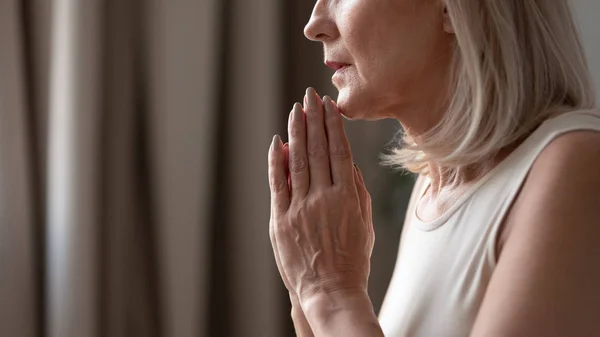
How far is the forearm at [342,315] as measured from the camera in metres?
0.97

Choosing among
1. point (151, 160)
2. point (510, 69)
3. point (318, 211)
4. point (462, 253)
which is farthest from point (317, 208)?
point (151, 160)

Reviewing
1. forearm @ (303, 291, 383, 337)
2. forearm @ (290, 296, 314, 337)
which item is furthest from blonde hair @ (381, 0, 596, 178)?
forearm @ (290, 296, 314, 337)

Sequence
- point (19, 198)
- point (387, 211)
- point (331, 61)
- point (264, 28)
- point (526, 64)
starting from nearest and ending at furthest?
1. point (526, 64)
2. point (331, 61)
3. point (19, 198)
4. point (264, 28)
5. point (387, 211)

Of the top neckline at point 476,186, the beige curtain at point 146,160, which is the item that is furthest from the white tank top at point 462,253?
the beige curtain at point 146,160

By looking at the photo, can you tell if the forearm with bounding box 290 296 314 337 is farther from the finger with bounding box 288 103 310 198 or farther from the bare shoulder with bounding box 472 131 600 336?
the bare shoulder with bounding box 472 131 600 336

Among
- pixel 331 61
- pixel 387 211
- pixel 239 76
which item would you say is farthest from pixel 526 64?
pixel 387 211

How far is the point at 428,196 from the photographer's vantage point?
4.00ft

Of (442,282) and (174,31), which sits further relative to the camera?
(174,31)

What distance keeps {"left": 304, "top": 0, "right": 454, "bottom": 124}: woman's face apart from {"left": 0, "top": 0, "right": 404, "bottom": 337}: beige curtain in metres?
0.61

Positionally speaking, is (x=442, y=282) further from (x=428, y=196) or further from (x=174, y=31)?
(x=174, y=31)

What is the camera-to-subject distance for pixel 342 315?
0.99 meters

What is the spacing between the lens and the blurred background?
1.48 meters

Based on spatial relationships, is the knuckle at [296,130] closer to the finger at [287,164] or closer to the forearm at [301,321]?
the finger at [287,164]

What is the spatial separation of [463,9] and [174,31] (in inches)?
32.2
